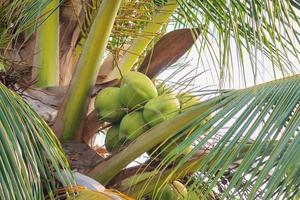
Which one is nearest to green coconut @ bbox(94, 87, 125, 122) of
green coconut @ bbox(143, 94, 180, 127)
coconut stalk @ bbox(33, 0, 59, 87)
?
green coconut @ bbox(143, 94, 180, 127)

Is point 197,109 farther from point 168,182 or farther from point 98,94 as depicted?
point 98,94

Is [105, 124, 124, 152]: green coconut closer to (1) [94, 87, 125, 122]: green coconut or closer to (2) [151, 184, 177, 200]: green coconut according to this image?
(1) [94, 87, 125, 122]: green coconut

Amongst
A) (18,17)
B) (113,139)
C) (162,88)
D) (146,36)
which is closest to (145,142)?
(113,139)

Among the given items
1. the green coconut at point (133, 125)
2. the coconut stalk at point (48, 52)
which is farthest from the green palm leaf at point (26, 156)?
the coconut stalk at point (48, 52)

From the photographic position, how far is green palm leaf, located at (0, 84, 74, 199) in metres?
1.68

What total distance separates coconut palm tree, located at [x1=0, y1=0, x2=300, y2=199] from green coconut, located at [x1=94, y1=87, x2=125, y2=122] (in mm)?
52

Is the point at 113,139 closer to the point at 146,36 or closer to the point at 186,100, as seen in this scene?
the point at 186,100

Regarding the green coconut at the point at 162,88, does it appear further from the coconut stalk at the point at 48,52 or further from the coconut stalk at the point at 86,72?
the coconut stalk at the point at 48,52

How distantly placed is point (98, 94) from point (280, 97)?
698 mm

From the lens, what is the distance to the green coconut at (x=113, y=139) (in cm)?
237

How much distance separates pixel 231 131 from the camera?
1.90m

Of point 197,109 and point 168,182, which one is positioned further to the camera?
point 168,182

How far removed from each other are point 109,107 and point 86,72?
0.13 metres

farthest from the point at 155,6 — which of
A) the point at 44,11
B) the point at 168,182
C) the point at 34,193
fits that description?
the point at 34,193
